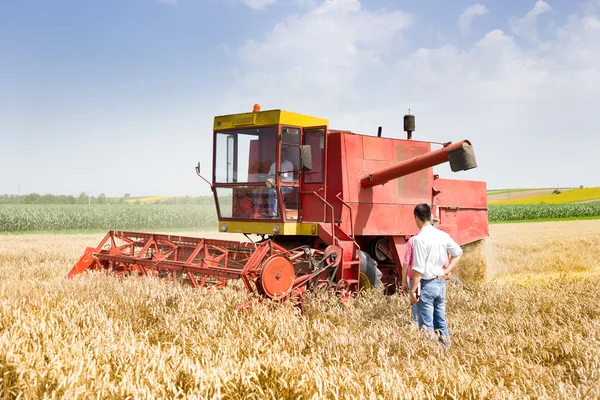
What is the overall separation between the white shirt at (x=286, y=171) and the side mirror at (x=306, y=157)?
1.06ft

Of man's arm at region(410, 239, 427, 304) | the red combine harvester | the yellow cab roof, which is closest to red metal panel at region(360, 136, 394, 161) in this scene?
the red combine harvester

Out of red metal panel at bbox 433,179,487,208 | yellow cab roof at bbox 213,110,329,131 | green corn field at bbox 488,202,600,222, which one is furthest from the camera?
green corn field at bbox 488,202,600,222

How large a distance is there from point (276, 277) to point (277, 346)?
2079 mm

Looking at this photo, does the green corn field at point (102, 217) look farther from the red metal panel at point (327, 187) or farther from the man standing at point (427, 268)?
the man standing at point (427, 268)

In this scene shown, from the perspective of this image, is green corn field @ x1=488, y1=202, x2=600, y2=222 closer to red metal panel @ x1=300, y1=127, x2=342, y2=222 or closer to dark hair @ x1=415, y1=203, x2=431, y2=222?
red metal panel @ x1=300, y1=127, x2=342, y2=222

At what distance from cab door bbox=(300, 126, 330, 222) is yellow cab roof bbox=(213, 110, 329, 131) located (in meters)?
0.16

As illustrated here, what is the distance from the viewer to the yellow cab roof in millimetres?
8109

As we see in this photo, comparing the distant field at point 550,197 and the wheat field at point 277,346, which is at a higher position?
the distant field at point 550,197

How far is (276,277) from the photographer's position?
6.63m

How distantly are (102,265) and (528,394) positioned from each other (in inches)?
259

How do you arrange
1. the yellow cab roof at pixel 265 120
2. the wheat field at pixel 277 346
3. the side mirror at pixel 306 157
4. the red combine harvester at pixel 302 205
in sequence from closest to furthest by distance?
the wheat field at pixel 277 346
the red combine harvester at pixel 302 205
the side mirror at pixel 306 157
the yellow cab roof at pixel 265 120

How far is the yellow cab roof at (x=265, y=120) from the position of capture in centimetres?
811

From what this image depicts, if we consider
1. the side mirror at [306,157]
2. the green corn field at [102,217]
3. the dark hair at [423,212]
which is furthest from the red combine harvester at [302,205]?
the green corn field at [102,217]

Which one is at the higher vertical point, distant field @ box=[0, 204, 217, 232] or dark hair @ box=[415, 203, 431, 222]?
dark hair @ box=[415, 203, 431, 222]
